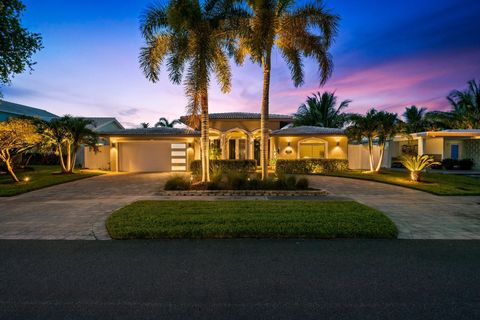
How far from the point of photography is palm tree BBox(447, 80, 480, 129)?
2680 cm

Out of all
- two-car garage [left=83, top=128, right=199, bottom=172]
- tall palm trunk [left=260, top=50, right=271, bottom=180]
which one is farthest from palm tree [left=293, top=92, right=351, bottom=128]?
tall palm trunk [left=260, top=50, right=271, bottom=180]

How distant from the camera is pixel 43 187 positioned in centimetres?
1137

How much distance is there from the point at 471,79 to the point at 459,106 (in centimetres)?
326

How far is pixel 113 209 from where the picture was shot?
7.29m

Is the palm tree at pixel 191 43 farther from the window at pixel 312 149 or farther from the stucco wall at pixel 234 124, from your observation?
the window at pixel 312 149

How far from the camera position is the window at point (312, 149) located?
20.0 m

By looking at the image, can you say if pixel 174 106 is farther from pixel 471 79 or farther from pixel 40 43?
pixel 471 79

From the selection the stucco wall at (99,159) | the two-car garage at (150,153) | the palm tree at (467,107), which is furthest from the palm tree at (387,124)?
the stucco wall at (99,159)

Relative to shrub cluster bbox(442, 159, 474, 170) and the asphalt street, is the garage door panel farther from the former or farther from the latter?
shrub cluster bbox(442, 159, 474, 170)

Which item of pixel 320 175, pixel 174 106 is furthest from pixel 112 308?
pixel 174 106

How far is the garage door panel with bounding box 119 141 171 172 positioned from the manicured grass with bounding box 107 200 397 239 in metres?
12.4

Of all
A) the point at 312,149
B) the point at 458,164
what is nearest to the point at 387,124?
the point at 312,149

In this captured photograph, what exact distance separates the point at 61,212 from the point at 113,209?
138 cm

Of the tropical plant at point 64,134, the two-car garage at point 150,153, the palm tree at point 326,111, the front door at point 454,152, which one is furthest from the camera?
the palm tree at point 326,111
